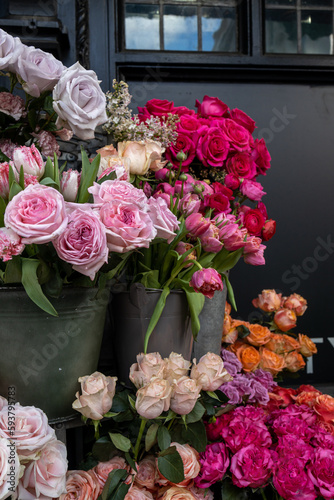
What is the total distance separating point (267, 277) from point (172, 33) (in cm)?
94

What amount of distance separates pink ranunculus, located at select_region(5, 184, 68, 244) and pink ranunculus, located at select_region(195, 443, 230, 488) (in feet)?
1.55

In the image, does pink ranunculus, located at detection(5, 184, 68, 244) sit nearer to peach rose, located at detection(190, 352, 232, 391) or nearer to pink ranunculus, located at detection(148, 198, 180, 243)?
pink ranunculus, located at detection(148, 198, 180, 243)

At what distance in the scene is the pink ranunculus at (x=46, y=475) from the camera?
0.64m

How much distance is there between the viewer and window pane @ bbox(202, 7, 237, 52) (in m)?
1.71

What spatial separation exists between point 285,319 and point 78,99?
2.66 feet

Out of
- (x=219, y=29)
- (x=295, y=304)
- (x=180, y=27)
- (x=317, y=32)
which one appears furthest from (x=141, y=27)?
(x=295, y=304)

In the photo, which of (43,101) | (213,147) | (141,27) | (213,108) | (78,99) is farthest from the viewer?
(141,27)

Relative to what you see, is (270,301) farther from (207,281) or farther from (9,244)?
(9,244)

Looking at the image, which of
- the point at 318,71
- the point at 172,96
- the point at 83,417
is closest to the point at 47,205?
the point at 83,417

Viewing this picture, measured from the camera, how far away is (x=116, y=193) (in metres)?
0.69

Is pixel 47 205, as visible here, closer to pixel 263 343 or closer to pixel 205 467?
pixel 205 467

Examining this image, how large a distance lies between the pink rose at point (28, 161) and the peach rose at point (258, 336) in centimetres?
73

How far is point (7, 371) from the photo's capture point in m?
0.73

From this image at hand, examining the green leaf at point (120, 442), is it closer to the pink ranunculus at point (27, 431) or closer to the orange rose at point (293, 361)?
the pink ranunculus at point (27, 431)
